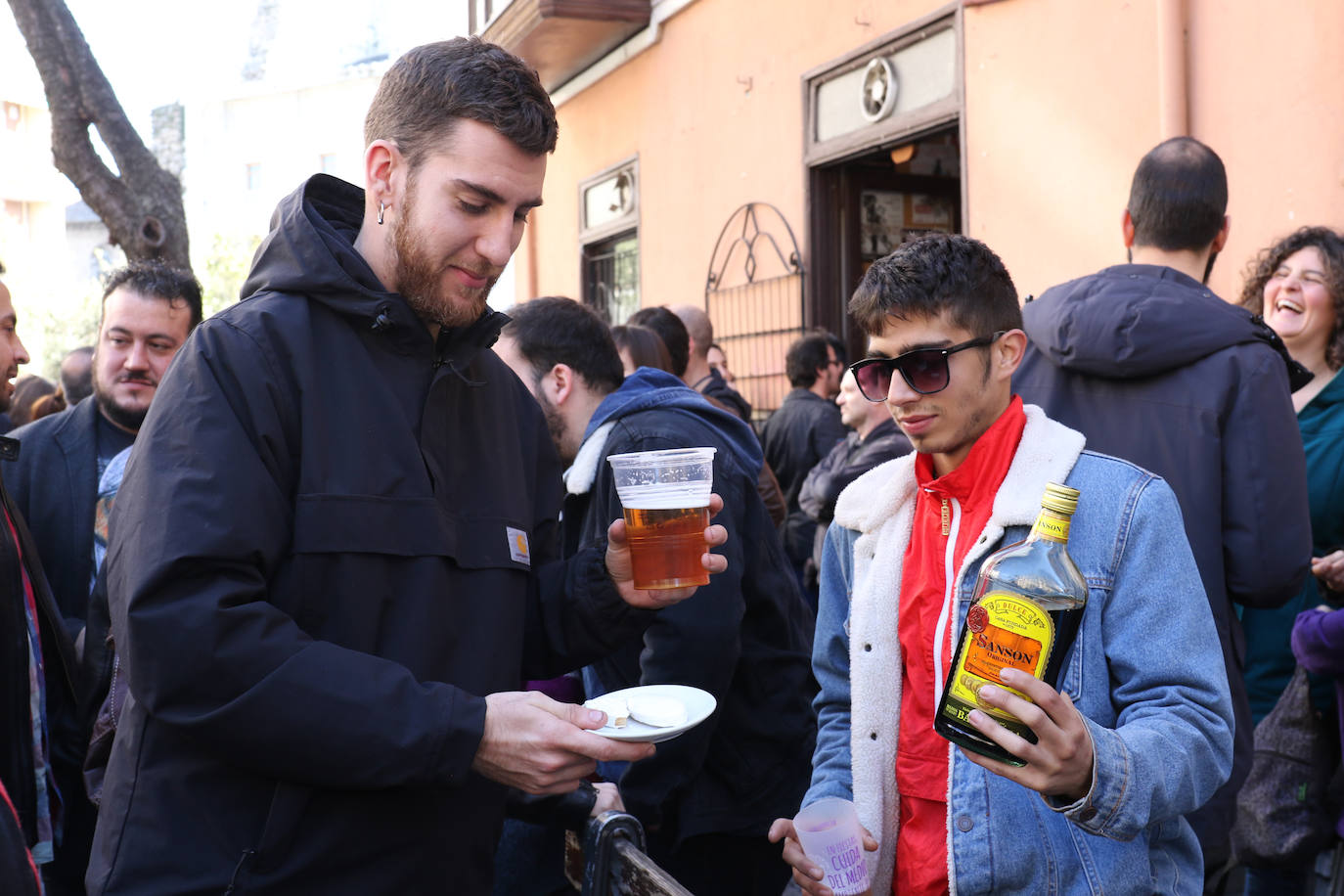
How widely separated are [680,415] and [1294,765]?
2053 millimetres

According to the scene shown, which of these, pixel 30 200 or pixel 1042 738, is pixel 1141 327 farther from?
pixel 30 200

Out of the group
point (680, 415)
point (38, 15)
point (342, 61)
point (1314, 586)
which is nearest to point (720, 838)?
point (680, 415)

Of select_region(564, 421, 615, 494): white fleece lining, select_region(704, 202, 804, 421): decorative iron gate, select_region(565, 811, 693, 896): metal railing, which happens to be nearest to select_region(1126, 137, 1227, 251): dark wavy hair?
select_region(564, 421, 615, 494): white fleece lining

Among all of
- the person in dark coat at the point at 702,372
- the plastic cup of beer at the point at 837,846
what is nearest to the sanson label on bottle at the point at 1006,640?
the plastic cup of beer at the point at 837,846

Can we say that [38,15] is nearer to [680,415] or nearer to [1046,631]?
[680,415]

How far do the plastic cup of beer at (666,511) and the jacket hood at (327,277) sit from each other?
0.39 meters

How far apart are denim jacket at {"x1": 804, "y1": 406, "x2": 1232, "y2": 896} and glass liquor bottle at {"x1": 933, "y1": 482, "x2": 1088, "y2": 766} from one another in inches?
7.1

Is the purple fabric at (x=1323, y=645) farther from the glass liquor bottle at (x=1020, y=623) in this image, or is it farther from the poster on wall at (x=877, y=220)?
the poster on wall at (x=877, y=220)

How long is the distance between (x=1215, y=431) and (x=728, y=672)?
1.33 m

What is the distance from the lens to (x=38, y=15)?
25.7 ft

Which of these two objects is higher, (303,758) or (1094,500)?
(1094,500)

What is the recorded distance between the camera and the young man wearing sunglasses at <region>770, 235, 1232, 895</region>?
186 centimetres

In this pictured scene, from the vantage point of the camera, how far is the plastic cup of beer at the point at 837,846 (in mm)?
2047

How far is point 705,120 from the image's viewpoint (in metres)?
9.80
